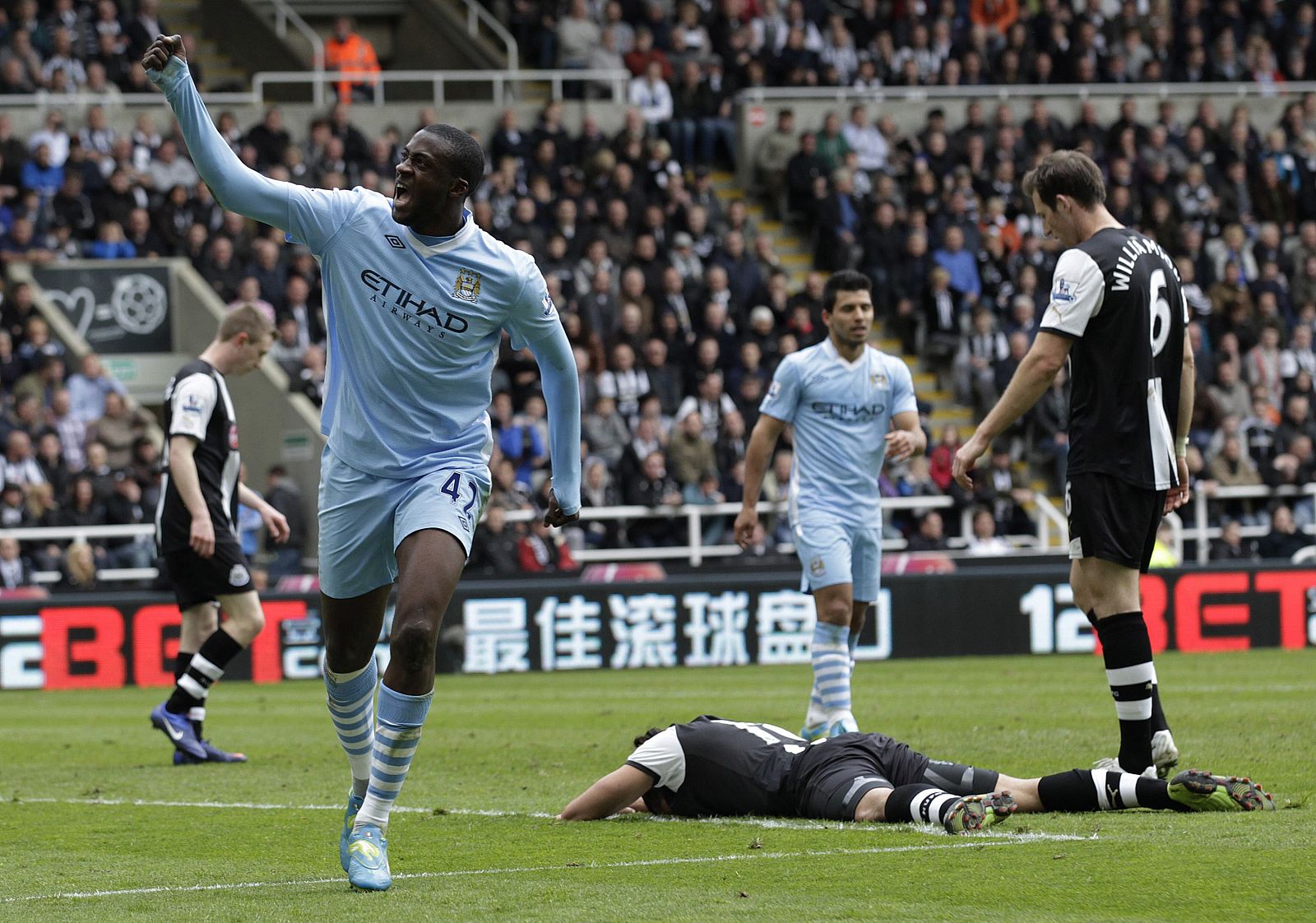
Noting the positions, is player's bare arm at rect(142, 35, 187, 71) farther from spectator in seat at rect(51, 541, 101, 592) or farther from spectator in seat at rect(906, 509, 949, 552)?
spectator in seat at rect(906, 509, 949, 552)

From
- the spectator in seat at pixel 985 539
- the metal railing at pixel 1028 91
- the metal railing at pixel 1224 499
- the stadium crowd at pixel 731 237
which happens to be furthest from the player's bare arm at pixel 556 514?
the metal railing at pixel 1028 91

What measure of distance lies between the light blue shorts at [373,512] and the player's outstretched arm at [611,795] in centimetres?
142

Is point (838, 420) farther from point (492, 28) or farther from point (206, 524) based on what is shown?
point (492, 28)

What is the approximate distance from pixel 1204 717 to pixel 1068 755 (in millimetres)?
2406

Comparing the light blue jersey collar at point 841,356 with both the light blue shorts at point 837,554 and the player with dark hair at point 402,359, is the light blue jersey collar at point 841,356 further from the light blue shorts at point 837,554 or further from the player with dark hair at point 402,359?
the player with dark hair at point 402,359

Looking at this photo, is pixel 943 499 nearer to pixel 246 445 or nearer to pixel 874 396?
pixel 246 445

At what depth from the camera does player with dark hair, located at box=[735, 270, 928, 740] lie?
36.1 feet

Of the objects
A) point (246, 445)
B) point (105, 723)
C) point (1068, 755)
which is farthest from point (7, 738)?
point (246, 445)

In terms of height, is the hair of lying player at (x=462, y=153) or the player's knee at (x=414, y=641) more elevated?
the hair of lying player at (x=462, y=153)

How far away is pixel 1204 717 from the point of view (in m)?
12.2

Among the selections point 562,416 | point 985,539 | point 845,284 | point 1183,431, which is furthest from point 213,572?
point 985,539

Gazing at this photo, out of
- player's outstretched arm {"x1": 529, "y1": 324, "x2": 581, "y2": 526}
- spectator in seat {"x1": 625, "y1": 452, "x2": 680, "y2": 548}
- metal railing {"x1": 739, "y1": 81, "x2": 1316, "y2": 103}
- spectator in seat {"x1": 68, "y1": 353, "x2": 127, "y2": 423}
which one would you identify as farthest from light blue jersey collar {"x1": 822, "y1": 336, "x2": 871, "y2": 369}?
metal railing {"x1": 739, "y1": 81, "x2": 1316, "y2": 103}

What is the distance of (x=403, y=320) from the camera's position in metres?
6.82

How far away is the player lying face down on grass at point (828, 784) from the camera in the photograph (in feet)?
24.3
